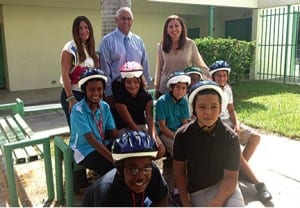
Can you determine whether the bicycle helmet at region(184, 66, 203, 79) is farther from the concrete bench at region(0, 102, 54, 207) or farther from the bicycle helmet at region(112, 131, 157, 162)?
the bicycle helmet at region(112, 131, 157, 162)

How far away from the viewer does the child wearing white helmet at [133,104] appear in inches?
141

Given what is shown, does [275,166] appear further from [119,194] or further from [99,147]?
[119,194]

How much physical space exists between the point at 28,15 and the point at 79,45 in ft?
26.4

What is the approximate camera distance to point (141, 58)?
4.23 meters

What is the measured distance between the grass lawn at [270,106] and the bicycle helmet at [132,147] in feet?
14.3

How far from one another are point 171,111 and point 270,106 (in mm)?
4884

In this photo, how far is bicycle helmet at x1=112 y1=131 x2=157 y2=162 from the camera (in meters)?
1.93

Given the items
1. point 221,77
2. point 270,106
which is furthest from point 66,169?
point 270,106

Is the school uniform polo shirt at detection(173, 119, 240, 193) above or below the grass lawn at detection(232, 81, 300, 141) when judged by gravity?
above

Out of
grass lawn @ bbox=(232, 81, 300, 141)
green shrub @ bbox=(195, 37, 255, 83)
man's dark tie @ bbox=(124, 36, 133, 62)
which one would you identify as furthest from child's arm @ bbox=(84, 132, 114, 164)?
green shrub @ bbox=(195, 37, 255, 83)

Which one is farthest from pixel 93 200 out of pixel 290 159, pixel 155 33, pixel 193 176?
pixel 155 33

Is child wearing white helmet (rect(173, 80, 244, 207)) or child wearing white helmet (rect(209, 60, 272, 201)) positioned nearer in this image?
child wearing white helmet (rect(173, 80, 244, 207))

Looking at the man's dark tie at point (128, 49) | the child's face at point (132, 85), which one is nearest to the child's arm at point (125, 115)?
the child's face at point (132, 85)

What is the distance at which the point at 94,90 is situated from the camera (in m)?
3.12
